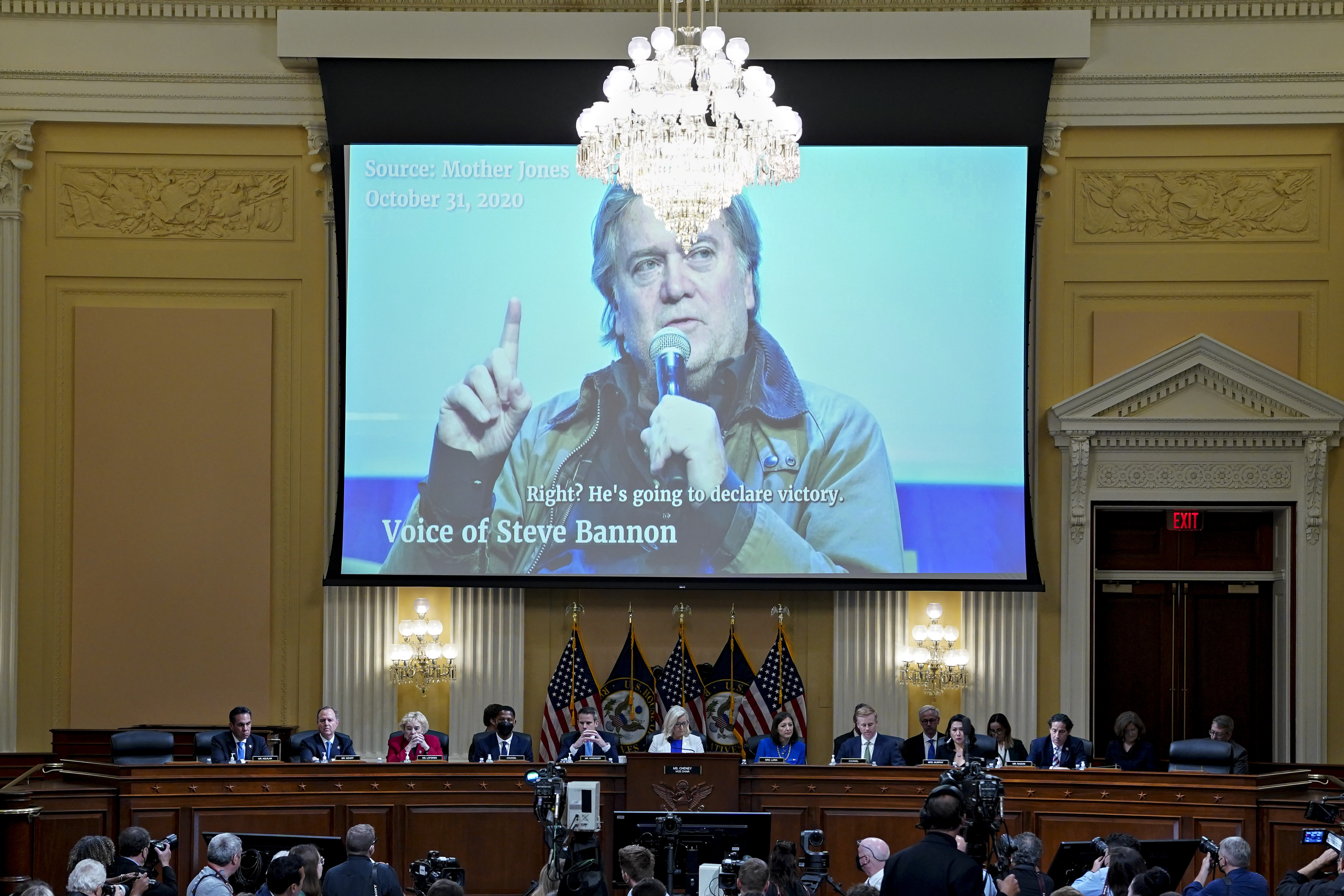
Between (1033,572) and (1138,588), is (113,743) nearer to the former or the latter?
(1033,572)

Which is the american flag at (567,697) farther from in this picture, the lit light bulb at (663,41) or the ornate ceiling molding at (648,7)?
the lit light bulb at (663,41)

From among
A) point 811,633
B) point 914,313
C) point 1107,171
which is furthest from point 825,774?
point 1107,171

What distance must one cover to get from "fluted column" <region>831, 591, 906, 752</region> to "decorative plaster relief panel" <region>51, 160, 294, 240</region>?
17.8 feet

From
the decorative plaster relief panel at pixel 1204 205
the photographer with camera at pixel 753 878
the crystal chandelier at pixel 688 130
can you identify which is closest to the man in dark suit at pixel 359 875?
the photographer with camera at pixel 753 878

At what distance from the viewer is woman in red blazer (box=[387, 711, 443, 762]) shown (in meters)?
10.9

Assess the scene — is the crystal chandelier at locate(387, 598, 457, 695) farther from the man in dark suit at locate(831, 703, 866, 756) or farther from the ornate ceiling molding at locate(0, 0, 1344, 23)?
the ornate ceiling molding at locate(0, 0, 1344, 23)

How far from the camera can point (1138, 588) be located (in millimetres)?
12922

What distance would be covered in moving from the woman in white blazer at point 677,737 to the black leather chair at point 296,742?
93.0 inches

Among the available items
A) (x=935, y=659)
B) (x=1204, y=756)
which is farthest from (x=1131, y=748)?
(x=935, y=659)

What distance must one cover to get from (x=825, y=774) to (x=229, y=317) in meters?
6.14

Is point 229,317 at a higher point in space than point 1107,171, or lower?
lower

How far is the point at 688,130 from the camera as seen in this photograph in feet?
25.1

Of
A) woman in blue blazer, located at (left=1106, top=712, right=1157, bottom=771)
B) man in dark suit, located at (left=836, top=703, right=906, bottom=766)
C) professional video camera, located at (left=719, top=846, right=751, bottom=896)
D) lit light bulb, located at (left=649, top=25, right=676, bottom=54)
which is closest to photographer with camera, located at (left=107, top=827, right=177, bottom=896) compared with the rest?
professional video camera, located at (left=719, top=846, right=751, bottom=896)

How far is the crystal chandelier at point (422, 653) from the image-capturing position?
496 inches
